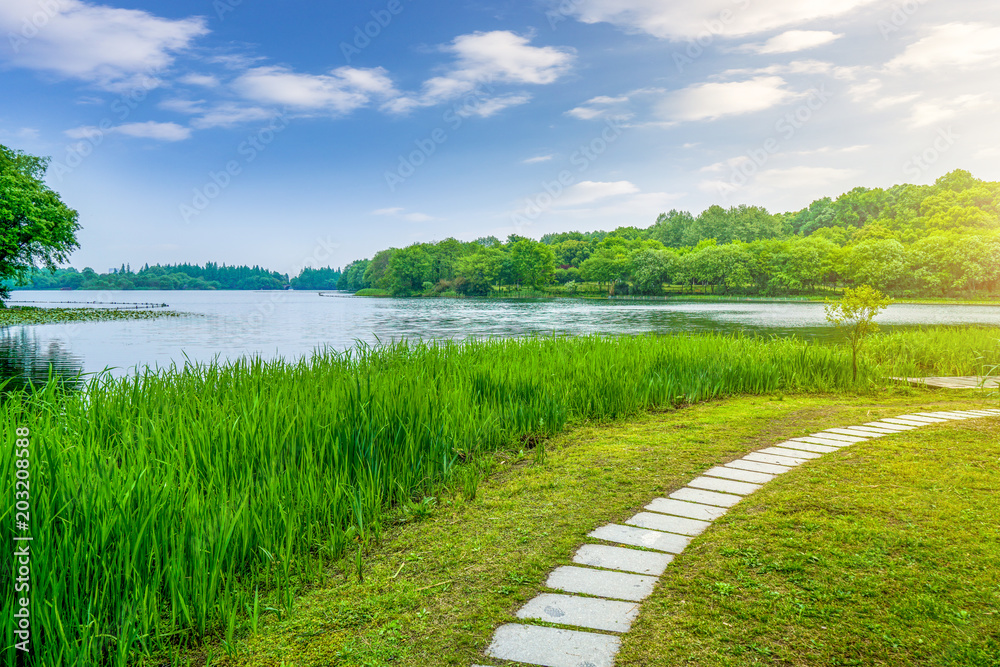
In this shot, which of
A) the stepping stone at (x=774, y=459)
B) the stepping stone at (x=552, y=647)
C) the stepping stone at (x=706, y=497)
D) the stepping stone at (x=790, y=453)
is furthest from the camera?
the stepping stone at (x=790, y=453)

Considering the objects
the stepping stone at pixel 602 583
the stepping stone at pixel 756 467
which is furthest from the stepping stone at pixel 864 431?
the stepping stone at pixel 602 583

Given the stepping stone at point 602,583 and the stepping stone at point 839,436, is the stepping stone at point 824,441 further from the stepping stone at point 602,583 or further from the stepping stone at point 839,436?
the stepping stone at point 602,583

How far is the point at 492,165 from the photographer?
37094 millimetres

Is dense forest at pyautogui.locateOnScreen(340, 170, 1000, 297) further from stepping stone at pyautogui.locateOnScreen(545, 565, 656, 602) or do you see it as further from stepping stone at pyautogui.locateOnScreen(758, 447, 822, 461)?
stepping stone at pyautogui.locateOnScreen(545, 565, 656, 602)

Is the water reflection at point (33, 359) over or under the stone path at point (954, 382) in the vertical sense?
under

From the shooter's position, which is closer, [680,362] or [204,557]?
[204,557]

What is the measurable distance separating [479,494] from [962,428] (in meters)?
4.28

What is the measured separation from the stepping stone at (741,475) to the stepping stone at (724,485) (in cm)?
7

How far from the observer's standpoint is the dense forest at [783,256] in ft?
162

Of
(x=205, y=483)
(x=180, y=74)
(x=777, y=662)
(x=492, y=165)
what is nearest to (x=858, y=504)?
(x=777, y=662)

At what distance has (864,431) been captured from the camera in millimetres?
4723

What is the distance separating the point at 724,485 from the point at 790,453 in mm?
1073

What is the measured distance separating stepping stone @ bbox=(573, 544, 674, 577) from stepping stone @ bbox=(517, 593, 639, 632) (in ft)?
0.94

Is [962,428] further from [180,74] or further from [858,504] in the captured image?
[180,74]
